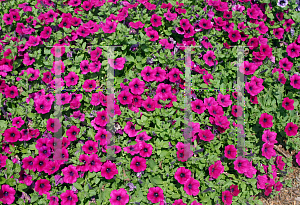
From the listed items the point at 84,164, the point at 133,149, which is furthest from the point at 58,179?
the point at 133,149

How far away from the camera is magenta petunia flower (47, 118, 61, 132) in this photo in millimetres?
3372

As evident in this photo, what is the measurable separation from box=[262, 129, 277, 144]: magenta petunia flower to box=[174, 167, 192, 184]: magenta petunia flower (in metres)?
1.22

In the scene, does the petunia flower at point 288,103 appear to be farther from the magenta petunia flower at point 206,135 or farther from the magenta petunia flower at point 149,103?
the magenta petunia flower at point 149,103

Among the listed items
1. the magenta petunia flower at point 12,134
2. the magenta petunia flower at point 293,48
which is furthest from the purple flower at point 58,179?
the magenta petunia flower at point 293,48

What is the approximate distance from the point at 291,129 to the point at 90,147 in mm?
2936

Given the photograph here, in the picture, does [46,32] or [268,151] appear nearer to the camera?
[268,151]

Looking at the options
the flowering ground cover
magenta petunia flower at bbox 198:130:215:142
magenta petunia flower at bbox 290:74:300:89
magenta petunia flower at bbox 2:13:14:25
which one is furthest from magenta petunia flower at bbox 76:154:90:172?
magenta petunia flower at bbox 290:74:300:89

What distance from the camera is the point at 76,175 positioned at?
3172 millimetres

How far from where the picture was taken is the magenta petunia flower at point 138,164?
3.21 metres

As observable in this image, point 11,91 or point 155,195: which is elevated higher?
point 11,91

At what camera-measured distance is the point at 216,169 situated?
3268 mm

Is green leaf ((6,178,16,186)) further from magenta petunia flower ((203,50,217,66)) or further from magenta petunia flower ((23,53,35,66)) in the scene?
magenta petunia flower ((203,50,217,66))

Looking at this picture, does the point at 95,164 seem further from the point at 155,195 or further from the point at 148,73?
the point at 148,73

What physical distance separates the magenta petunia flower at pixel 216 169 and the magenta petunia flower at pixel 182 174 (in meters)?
0.30
